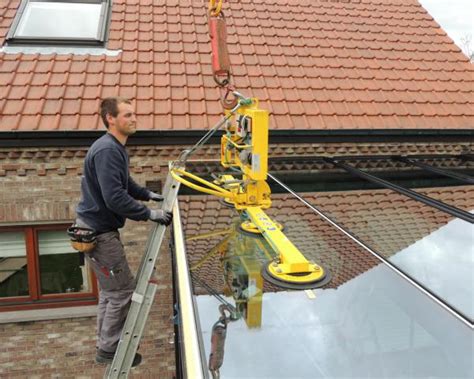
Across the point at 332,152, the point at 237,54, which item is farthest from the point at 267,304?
the point at 237,54

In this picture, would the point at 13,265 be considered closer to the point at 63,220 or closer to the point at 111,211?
the point at 63,220

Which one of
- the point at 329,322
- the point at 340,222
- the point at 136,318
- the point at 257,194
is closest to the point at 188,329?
the point at 329,322

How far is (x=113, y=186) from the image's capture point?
266 cm

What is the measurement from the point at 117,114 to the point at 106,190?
1.88ft

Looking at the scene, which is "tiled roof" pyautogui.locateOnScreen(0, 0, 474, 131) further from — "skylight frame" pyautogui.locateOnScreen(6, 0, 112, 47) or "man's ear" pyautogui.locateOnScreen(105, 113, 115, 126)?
"man's ear" pyautogui.locateOnScreen(105, 113, 115, 126)

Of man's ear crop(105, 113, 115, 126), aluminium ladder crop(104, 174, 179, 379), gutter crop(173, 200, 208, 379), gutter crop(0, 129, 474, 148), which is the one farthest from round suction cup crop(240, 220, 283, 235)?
gutter crop(0, 129, 474, 148)

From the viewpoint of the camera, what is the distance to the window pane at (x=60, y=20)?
565cm

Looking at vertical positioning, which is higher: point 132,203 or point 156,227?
point 132,203

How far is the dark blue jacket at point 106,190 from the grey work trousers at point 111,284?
131 millimetres

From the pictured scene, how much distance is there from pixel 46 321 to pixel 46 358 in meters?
0.50

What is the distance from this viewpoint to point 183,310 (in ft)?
6.44

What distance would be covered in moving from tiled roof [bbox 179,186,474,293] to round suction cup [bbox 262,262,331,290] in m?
0.05

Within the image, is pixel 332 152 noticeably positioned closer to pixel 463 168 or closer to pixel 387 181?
pixel 387 181

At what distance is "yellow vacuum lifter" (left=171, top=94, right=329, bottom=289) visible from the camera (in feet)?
7.50
